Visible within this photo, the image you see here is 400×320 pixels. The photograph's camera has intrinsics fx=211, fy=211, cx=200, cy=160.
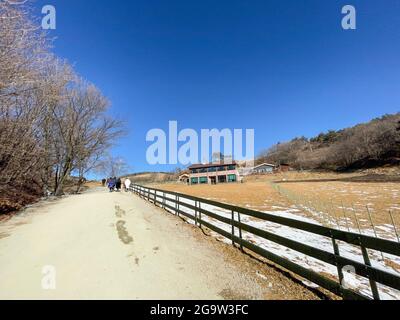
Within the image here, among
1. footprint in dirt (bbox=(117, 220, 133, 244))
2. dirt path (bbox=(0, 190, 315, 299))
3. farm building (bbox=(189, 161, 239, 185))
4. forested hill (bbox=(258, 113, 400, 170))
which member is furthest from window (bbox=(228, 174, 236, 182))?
dirt path (bbox=(0, 190, 315, 299))

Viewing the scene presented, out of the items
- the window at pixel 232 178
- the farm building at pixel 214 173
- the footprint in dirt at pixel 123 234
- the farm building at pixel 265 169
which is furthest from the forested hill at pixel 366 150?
the footprint in dirt at pixel 123 234

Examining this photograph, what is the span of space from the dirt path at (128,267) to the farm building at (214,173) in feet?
175

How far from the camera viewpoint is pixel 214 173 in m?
61.9

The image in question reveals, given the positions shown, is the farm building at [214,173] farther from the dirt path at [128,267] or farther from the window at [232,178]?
the dirt path at [128,267]

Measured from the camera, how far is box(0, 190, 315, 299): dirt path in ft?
11.2

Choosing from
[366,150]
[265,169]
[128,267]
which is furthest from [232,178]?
[128,267]

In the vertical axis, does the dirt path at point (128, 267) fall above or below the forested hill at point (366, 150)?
below

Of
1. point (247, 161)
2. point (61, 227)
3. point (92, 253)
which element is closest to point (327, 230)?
point (92, 253)

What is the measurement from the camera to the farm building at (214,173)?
5988 centimetres

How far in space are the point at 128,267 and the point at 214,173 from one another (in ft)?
190

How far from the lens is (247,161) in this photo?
11412 cm

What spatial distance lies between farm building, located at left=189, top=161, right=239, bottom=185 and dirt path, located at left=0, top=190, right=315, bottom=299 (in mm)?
53253
